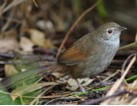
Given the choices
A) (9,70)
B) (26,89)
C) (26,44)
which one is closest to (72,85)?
(26,89)

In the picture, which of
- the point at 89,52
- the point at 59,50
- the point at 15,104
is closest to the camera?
the point at 15,104

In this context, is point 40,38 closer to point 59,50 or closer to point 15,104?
point 59,50

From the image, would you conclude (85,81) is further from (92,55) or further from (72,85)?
(92,55)

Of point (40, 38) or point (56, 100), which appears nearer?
point (56, 100)

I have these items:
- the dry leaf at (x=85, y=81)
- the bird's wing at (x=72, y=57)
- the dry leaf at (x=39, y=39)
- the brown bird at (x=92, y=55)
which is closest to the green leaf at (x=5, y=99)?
the brown bird at (x=92, y=55)

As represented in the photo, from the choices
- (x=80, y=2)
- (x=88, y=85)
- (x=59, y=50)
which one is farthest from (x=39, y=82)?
(x=80, y=2)

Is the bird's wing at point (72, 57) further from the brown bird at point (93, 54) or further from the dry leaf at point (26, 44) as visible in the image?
the dry leaf at point (26, 44)

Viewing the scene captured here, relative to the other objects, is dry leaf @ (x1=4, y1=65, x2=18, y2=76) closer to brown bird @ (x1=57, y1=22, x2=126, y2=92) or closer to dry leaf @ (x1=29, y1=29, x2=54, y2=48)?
brown bird @ (x1=57, y1=22, x2=126, y2=92)

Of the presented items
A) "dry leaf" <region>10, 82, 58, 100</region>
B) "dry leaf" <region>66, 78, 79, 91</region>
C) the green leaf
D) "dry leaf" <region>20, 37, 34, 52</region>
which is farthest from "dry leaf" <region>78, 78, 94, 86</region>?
"dry leaf" <region>20, 37, 34, 52</region>
